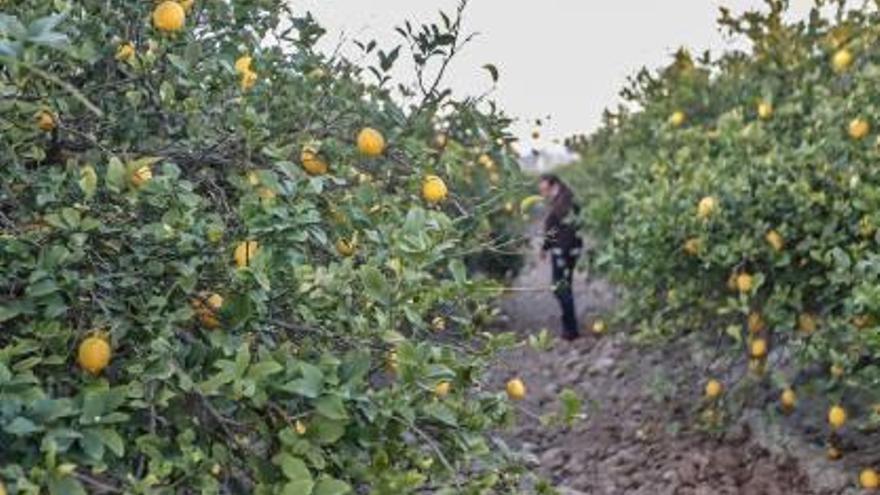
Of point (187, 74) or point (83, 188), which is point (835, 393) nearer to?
point (187, 74)

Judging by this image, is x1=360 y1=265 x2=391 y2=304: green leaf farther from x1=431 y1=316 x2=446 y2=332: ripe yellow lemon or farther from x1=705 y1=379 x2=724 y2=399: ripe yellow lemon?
x1=705 y1=379 x2=724 y2=399: ripe yellow lemon

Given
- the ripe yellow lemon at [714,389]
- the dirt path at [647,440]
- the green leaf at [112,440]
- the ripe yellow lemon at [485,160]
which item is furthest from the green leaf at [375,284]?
the ripe yellow lemon at [714,389]

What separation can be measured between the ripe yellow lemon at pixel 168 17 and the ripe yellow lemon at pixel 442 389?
819mm

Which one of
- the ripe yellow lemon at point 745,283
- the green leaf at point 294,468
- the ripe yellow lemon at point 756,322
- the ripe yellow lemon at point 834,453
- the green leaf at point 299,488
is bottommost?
the ripe yellow lemon at point 834,453

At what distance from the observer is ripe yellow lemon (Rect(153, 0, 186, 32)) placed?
2.16 metres

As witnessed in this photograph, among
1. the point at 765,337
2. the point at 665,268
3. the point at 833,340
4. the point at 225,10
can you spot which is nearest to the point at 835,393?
the point at 833,340

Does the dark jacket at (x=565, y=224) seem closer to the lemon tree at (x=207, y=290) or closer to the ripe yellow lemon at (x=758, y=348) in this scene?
the ripe yellow lemon at (x=758, y=348)

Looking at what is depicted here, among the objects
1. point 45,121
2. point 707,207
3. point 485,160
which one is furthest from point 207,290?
point 707,207

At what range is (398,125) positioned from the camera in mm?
2588

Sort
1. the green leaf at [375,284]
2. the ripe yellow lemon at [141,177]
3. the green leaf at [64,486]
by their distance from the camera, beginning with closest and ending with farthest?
the green leaf at [64,486], the ripe yellow lemon at [141,177], the green leaf at [375,284]

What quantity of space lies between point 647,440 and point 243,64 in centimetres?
309

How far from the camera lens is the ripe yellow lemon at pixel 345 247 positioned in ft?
7.74

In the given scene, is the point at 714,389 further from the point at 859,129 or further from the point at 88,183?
the point at 88,183

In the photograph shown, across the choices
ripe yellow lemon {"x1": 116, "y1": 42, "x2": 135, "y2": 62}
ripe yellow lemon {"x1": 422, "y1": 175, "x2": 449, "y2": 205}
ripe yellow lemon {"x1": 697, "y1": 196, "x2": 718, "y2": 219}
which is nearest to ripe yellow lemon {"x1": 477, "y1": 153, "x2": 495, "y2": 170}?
ripe yellow lemon {"x1": 422, "y1": 175, "x2": 449, "y2": 205}
